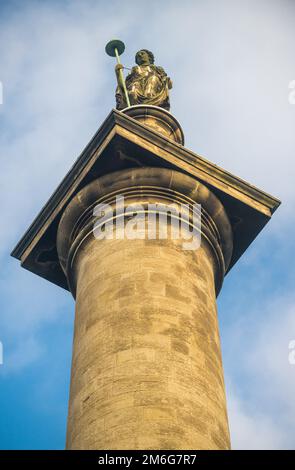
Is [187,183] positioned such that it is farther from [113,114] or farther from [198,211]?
[113,114]

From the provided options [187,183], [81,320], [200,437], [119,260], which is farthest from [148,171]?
[200,437]

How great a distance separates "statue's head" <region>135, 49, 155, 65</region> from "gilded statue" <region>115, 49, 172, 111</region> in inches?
4.4

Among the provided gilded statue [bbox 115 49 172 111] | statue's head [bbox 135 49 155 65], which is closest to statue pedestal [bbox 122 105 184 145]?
gilded statue [bbox 115 49 172 111]

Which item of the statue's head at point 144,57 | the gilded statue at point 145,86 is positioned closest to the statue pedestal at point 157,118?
the gilded statue at point 145,86

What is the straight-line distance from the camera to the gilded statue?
17938mm

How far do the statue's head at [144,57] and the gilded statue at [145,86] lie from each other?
0.11m

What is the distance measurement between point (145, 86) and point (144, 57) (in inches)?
48.8

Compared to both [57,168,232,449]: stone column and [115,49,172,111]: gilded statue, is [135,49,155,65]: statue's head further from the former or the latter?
[57,168,232,449]: stone column

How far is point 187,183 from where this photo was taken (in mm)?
14727

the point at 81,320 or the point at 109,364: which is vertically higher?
the point at 81,320

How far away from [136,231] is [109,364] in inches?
110

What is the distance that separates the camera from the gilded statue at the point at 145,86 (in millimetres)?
17938

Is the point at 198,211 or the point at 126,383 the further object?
the point at 198,211

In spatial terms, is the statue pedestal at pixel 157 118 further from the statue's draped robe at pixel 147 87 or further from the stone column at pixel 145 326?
the stone column at pixel 145 326
